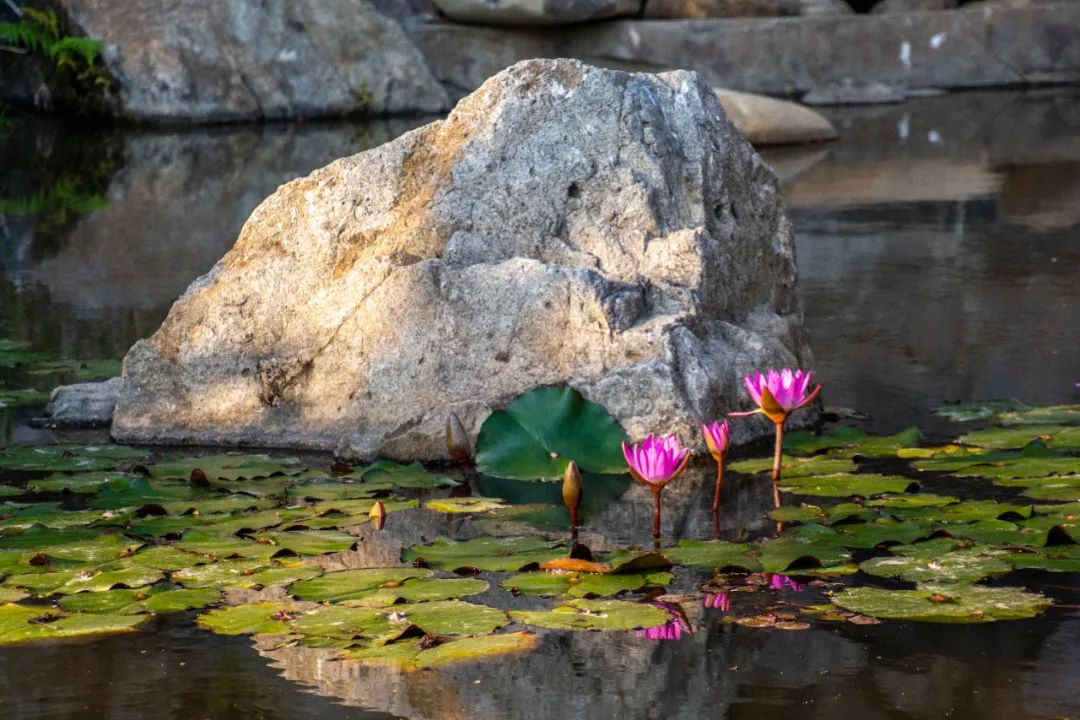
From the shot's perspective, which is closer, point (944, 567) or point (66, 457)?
point (944, 567)

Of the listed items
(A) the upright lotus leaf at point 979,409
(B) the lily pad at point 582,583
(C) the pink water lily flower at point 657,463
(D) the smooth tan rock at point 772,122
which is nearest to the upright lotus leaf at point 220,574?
(B) the lily pad at point 582,583

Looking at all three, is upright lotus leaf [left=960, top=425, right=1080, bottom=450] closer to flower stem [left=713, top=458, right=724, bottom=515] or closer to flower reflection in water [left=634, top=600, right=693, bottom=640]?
flower stem [left=713, top=458, right=724, bottom=515]

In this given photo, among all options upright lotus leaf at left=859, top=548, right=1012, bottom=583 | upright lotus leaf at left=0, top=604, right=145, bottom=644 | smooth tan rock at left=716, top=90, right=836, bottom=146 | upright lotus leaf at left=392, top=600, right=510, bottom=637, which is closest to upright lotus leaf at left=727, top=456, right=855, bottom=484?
upright lotus leaf at left=859, top=548, right=1012, bottom=583

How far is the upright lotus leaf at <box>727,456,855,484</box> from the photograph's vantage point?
369 centimetres

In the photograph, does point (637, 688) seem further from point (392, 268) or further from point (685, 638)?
point (392, 268)

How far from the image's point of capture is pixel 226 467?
3.80 metres

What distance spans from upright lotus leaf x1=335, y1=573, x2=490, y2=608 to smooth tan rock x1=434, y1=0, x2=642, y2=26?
13.3m

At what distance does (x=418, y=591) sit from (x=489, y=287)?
142 cm

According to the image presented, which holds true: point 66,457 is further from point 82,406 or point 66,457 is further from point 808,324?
point 808,324

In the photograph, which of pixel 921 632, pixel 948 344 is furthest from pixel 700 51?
pixel 921 632

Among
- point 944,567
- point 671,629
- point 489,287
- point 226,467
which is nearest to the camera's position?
point 671,629

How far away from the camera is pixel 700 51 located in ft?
53.0

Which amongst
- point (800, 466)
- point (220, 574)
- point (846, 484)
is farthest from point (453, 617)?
point (800, 466)

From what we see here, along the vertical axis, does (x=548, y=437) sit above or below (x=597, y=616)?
above
